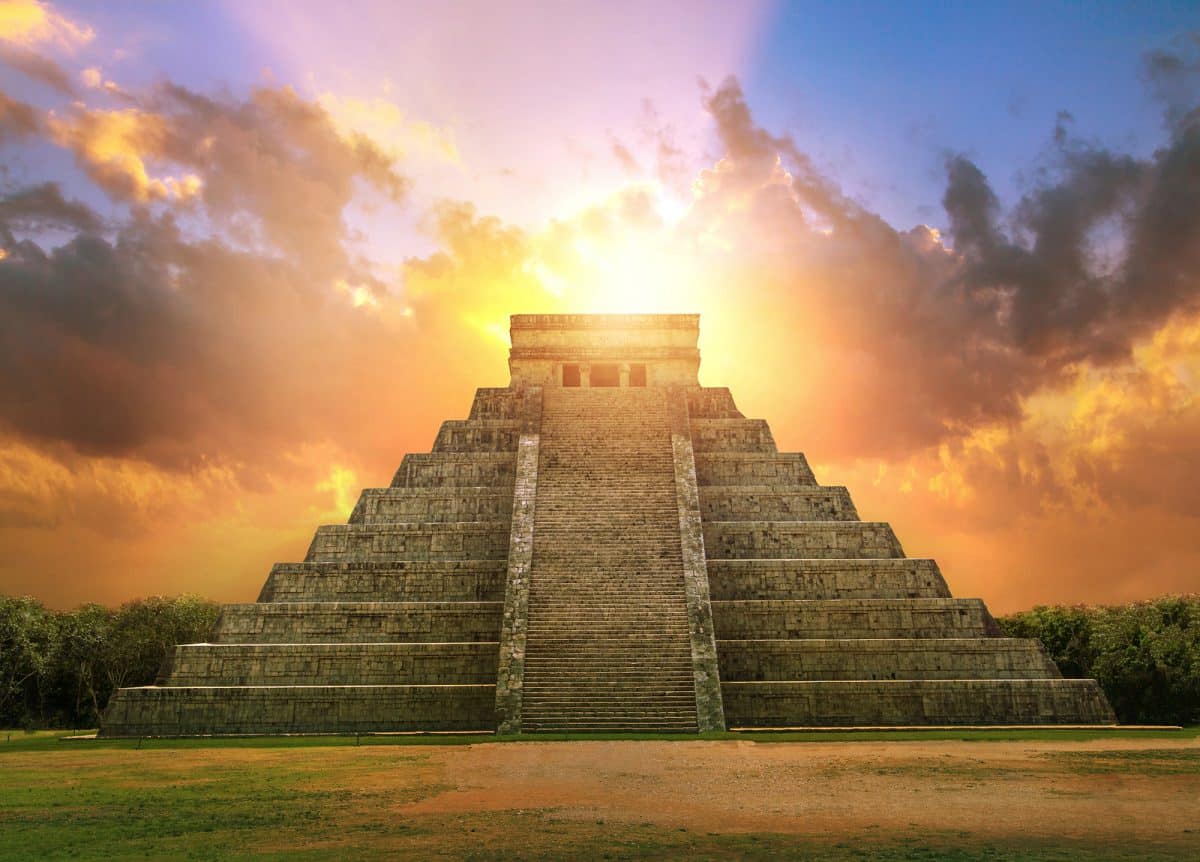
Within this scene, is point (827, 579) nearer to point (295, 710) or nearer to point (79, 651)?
point (295, 710)

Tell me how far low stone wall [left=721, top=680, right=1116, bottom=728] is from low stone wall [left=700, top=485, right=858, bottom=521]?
7220 mm

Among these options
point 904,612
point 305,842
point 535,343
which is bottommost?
point 305,842

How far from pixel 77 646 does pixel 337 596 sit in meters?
17.0

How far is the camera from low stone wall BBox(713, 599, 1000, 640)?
2103 cm

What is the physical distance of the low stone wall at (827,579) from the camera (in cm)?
2231

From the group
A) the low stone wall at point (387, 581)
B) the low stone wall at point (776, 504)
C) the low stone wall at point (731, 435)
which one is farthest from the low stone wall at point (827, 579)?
the low stone wall at point (731, 435)

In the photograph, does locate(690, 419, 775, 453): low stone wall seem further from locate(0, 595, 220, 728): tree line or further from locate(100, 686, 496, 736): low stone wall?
locate(0, 595, 220, 728): tree line

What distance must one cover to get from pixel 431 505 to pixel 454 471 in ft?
6.04

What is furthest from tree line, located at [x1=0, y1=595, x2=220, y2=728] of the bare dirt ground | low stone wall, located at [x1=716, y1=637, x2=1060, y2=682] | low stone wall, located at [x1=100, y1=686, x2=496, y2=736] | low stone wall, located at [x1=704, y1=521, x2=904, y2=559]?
the bare dirt ground

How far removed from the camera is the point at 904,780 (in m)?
10.3

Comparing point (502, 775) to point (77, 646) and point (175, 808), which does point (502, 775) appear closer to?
point (175, 808)

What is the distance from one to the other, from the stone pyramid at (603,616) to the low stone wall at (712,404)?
1918mm

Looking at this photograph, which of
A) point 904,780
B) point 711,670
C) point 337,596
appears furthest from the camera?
point 337,596

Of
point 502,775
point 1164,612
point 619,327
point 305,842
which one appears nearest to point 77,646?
point 619,327
